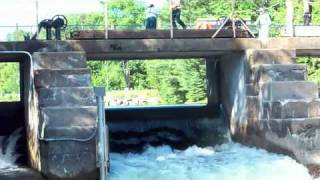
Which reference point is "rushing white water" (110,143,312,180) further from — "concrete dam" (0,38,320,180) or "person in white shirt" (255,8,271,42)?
"person in white shirt" (255,8,271,42)

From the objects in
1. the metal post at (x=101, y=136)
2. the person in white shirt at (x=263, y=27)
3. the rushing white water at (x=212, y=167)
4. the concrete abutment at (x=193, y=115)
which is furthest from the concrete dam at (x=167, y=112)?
the rushing white water at (x=212, y=167)

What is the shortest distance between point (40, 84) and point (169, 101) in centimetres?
3654

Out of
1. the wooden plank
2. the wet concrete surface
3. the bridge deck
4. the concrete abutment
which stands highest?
the wooden plank

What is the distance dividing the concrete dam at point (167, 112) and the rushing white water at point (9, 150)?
37 cm

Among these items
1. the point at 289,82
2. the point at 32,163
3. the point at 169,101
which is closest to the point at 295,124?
the point at 289,82

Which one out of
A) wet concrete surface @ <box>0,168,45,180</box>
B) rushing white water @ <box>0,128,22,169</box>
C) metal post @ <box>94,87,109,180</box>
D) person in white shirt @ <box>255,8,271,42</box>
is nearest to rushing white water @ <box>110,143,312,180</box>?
metal post @ <box>94,87,109,180</box>

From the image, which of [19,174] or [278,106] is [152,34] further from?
[19,174]

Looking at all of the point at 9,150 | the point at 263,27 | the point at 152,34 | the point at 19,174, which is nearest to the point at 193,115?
the point at 152,34

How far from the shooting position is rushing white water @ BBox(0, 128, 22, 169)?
15.6 meters

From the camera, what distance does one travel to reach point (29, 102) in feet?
51.1

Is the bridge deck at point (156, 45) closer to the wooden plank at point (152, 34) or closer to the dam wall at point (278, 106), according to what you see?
the wooden plank at point (152, 34)

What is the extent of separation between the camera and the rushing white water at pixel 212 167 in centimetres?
1320

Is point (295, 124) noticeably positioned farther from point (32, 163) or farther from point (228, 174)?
point (32, 163)

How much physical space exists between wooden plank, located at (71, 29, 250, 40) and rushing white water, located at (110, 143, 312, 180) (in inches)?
129
